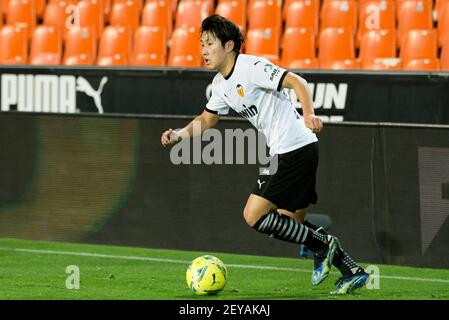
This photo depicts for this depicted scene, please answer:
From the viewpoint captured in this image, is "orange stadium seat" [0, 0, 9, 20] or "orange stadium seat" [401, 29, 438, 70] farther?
"orange stadium seat" [0, 0, 9, 20]

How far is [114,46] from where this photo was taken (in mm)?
14359

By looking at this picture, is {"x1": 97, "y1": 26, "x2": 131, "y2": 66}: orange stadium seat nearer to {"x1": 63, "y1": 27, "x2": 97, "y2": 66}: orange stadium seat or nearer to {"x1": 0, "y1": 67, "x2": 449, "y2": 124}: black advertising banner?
{"x1": 63, "y1": 27, "x2": 97, "y2": 66}: orange stadium seat

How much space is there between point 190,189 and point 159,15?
4.21 m

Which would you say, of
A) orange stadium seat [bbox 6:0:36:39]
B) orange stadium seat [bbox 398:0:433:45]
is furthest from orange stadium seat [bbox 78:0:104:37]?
orange stadium seat [bbox 398:0:433:45]

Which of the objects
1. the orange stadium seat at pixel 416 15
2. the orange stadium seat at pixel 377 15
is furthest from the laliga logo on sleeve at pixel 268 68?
the orange stadium seat at pixel 416 15

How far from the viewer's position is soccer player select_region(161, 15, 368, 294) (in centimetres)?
789

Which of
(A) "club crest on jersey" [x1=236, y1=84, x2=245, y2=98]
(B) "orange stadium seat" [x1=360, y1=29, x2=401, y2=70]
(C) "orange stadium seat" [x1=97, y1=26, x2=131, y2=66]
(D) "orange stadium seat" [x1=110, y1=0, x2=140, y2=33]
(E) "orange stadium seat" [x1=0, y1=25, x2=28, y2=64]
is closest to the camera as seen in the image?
(A) "club crest on jersey" [x1=236, y1=84, x2=245, y2=98]

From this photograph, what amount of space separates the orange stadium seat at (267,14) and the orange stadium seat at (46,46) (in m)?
2.67

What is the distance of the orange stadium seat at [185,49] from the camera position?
44.8ft

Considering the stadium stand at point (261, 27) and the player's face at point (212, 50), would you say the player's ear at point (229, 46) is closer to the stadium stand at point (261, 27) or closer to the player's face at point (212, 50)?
the player's face at point (212, 50)

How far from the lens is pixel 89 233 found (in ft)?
37.9

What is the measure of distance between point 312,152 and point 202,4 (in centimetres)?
669

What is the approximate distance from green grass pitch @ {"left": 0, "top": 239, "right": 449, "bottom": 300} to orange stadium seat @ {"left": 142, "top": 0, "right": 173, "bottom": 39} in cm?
407

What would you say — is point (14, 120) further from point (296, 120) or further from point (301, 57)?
point (296, 120)
